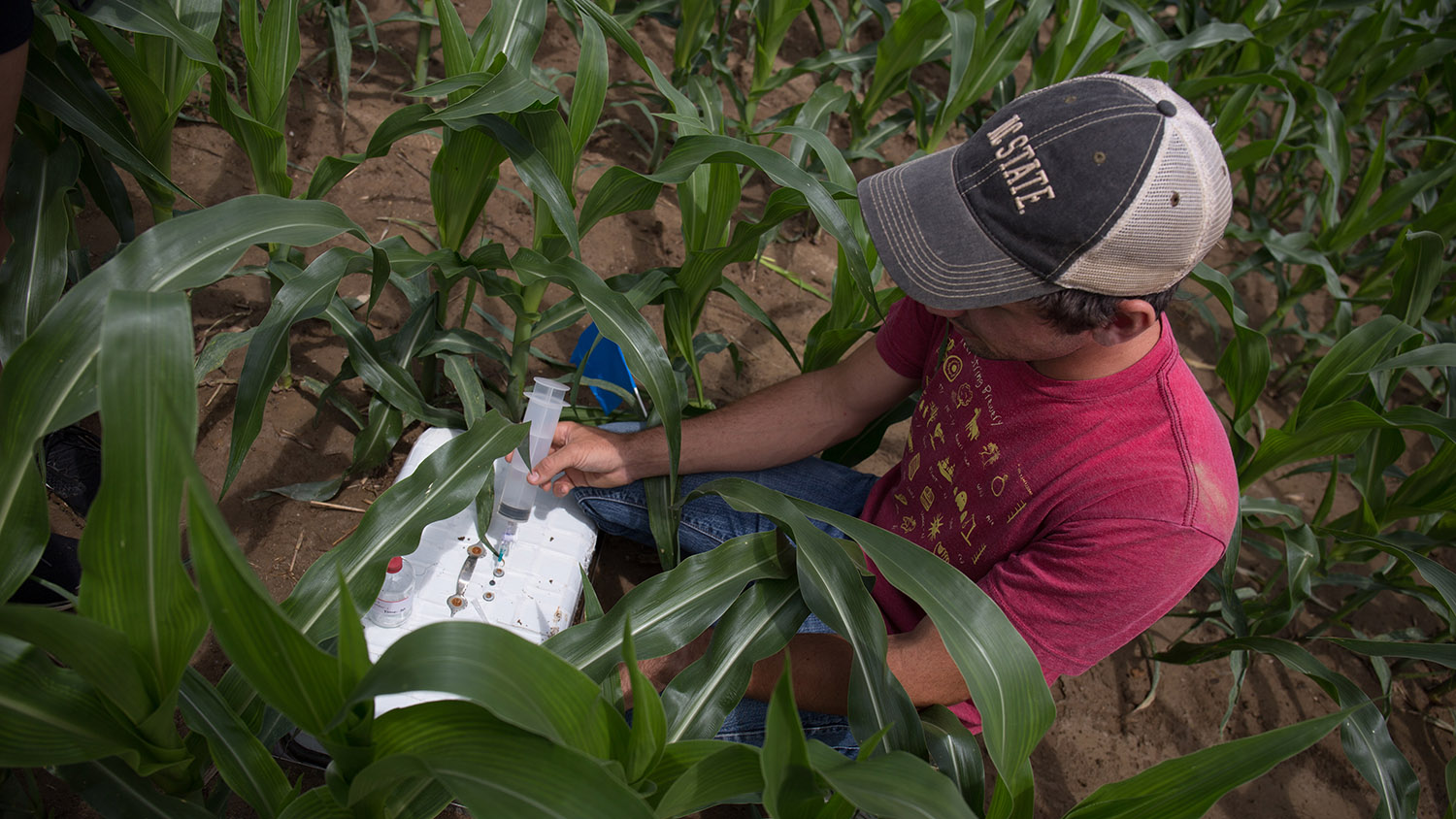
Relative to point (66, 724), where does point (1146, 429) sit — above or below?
below

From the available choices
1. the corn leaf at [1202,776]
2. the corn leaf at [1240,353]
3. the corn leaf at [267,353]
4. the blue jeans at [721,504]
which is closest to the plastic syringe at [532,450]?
the blue jeans at [721,504]

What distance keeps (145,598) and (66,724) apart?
13 cm

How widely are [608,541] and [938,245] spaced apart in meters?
0.96

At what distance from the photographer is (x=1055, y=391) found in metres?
1.22

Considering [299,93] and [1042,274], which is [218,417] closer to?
[299,93]

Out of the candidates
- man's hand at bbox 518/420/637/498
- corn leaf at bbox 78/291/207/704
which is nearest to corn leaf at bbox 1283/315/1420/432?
man's hand at bbox 518/420/637/498

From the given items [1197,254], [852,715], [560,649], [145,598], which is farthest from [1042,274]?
[145,598]

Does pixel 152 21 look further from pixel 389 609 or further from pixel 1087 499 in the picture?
pixel 1087 499

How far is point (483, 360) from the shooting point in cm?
202

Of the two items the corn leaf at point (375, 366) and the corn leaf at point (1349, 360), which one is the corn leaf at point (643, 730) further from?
the corn leaf at point (1349, 360)

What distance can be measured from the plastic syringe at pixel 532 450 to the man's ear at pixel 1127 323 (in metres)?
0.78

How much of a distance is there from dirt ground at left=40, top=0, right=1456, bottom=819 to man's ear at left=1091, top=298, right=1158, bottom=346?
3.22 feet

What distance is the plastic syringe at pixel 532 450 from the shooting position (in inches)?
57.9

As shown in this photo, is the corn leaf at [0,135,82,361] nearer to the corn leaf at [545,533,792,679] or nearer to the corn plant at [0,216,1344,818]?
the corn plant at [0,216,1344,818]
